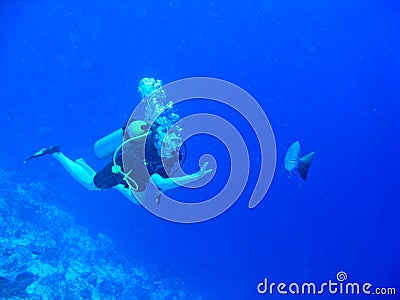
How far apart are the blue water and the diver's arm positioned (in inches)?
532

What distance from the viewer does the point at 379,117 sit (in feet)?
107

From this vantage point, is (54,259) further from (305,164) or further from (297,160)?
(305,164)

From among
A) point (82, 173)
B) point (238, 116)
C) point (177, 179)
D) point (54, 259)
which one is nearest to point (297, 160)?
point (177, 179)

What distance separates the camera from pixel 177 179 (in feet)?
15.1

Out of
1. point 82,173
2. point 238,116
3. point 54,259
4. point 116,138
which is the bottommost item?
point 116,138

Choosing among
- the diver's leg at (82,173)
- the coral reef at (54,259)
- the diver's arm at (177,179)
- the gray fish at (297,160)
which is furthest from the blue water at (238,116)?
the diver's arm at (177,179)

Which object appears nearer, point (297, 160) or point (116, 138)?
point (116, 138)

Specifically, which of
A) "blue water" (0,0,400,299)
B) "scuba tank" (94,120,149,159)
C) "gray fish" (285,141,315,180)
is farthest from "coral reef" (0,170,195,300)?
"gray fish" (285,141,315,180)

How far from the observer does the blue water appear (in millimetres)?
23719

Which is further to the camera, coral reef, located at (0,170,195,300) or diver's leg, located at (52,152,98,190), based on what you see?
coral reef, located at (0,170,195,300)

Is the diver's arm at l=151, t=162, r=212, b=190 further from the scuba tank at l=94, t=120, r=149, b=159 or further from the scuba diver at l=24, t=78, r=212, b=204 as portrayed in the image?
the scuba tank at l=94, t=120, r=149, b=159

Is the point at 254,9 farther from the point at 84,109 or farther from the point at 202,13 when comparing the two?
the point at 84,109

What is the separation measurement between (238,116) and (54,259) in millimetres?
25785

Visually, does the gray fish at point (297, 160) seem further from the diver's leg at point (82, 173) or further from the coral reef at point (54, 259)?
the coral reef at point (54, 259)
